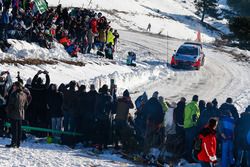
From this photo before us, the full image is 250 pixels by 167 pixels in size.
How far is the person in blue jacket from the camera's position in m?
12.9

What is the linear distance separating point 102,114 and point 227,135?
362cm

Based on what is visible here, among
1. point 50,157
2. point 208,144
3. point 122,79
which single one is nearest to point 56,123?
point 50,157

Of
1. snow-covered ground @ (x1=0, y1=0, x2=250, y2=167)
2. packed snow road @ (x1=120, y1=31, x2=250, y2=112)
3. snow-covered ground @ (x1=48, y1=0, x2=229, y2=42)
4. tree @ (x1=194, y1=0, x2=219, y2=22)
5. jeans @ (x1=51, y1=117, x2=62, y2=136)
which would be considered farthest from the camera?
tree @ (x1=194, y1=0, x2=219, y2=22)

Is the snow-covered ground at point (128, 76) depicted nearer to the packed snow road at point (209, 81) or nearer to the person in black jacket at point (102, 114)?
the packed snow road at point (209, 81)

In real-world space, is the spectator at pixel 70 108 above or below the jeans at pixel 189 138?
above

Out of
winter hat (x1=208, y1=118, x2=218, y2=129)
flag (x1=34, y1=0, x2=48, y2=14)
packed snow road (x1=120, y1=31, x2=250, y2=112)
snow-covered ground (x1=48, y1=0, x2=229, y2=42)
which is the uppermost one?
snow-covered ground (x1=48, y1=0, x2=229, y2=42)

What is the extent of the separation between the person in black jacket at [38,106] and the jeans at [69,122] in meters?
0.50

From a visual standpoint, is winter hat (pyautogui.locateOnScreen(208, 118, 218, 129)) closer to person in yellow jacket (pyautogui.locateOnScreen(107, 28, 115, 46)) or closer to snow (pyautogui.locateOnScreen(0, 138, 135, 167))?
snow (pyautogui.locateOnScreen(0, 138, 135, 167))

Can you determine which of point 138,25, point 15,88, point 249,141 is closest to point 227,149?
point 249,141

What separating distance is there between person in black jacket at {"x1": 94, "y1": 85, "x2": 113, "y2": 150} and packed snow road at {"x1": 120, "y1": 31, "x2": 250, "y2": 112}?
30.4 ft

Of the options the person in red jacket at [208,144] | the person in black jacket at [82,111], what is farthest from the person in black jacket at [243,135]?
the person in black jacket at [82,111]

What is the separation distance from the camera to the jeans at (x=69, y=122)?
48.4 feet

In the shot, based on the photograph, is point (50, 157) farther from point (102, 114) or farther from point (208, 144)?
point (208, 144)

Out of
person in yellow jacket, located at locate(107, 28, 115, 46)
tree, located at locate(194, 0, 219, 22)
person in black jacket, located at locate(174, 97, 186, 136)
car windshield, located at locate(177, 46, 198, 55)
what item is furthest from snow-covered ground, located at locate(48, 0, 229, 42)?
person in black jacket, located at locate(174, 97, 186, 136)
